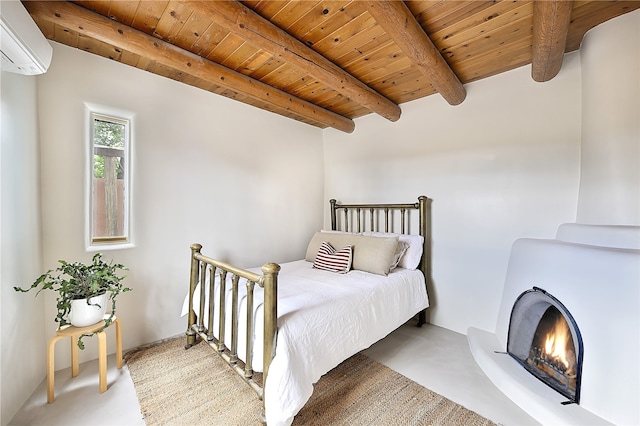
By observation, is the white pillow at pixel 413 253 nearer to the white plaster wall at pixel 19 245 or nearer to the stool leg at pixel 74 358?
the stool leg at pixel 74 358

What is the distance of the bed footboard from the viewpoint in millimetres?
1383

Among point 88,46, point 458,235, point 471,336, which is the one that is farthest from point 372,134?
point 88,46

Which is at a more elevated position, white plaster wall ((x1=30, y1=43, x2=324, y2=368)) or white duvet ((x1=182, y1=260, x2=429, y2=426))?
white plaster wall ((x1=30, y1=43, x2=324, y2=368))

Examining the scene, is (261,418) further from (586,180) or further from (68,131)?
(586,180)

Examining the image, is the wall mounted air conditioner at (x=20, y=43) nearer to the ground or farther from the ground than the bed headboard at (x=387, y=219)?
farther from the ground

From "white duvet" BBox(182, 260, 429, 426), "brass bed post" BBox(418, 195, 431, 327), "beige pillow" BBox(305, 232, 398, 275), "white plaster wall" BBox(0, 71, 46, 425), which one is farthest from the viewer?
"brass bed post" BBox(418, 195, 431, 327)

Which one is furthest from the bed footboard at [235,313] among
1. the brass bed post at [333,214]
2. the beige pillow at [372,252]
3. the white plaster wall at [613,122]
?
the white plaster wall at [613,122]

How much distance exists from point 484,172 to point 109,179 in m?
3.38

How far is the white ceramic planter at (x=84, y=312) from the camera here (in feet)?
5.49

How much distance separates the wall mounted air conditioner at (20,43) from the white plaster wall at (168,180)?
0.57 m

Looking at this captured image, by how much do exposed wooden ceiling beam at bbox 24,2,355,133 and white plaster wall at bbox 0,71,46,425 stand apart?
465mm

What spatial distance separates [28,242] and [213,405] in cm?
161

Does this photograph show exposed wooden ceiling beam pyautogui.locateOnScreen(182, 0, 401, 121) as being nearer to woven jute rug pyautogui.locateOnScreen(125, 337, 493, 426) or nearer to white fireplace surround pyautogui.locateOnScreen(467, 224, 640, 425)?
white fireplace surround pyautogui.locateOnScreen(467, 224, 640, 425)

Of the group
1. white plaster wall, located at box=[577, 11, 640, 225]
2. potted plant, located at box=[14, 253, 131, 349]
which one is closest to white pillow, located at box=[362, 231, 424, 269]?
white plaster wall, located at box=[577, 11, 640, 225]
